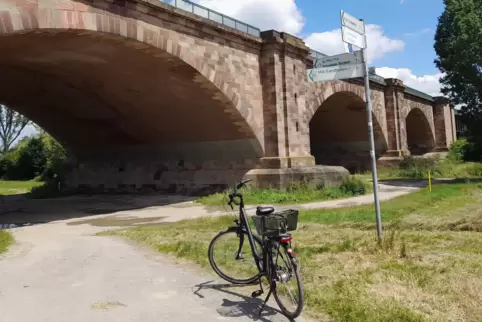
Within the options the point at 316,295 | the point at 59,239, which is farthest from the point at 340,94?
the point at 316,295

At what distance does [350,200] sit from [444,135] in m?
29.7

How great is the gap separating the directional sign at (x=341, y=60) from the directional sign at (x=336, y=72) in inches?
2.5

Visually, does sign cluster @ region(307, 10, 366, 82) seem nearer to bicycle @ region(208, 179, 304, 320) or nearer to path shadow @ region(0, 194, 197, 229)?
bicycle @ region(208, 179, 304, 320)

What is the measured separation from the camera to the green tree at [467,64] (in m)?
17.3

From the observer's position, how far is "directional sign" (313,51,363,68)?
21.8 ft

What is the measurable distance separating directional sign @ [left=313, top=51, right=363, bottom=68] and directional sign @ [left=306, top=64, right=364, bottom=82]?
0.06m

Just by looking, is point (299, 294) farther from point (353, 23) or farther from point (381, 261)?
point (353, 23)

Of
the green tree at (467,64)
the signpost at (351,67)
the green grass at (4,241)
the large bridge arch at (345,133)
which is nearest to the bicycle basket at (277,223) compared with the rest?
the signpost at (351,67)

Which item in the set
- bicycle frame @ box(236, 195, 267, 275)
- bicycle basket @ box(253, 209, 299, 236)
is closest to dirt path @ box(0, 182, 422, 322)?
bicycle frame @ box(236, 195, 267, 275)

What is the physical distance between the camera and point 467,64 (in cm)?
1795

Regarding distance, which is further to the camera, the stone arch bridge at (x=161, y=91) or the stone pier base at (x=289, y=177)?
the stone pier base at (x=289, y=177)

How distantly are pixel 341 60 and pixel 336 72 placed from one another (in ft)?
0.68

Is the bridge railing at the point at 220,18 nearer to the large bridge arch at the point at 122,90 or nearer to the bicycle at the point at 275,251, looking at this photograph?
the large bridge arch at the point at 122,90

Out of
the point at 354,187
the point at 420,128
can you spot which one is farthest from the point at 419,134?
the point at 354,187
